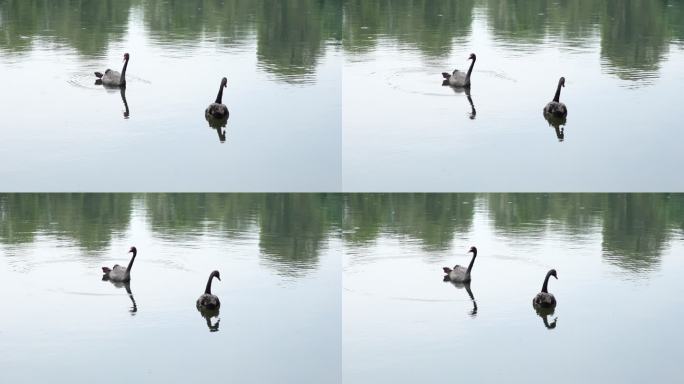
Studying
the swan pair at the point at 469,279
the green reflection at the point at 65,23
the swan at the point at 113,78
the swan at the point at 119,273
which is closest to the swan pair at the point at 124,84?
the swan at the point at 113,78

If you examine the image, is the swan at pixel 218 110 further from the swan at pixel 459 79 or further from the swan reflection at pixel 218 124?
the swan at pixel 459 79

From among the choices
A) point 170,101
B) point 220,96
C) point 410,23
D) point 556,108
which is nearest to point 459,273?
point 556,108

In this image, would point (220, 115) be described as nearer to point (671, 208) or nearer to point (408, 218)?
point (408, 218)

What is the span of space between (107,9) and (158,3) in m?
0.46

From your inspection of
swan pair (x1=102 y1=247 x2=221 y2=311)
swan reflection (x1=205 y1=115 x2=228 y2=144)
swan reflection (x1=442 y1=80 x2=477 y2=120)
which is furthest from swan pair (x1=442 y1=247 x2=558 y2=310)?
swan reflection (x1=205 y1=115 x2=228 y2=144)

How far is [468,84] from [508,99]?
31 centimetres

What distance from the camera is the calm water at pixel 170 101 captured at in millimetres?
10625

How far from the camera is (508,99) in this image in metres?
11.5

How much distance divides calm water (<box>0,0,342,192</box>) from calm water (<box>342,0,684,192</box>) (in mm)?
277

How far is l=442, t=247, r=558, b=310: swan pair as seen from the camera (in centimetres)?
1048

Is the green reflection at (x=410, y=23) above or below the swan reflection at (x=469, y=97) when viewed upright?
above

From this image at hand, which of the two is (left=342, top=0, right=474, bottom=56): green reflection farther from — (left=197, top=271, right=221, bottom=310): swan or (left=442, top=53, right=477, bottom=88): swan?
(left=197, top=271, right=221, bottom=310): swan

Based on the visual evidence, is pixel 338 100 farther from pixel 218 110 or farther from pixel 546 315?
pixel 546 315

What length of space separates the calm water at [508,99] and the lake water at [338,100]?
2cm
